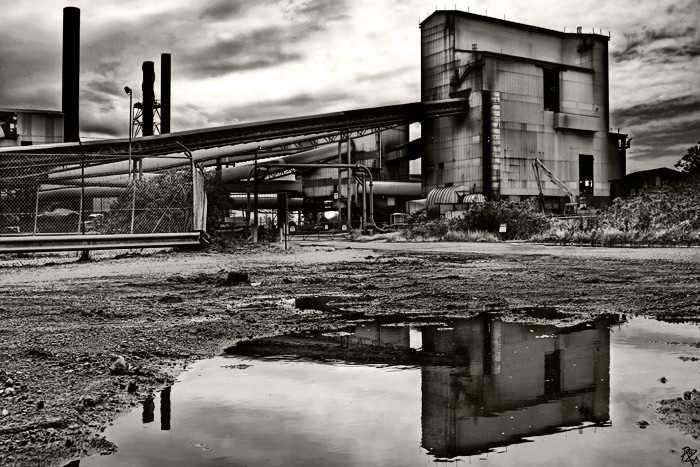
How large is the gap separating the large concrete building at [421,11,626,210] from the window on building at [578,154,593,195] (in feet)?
0.26

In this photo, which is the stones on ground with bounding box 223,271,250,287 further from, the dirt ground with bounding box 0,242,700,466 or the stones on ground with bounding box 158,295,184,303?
the stones on ground with bounding box 158,295,184,303

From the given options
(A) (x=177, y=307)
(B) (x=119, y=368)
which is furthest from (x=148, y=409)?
(A) (x=177, y=307)

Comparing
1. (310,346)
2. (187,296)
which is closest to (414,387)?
(310,346)

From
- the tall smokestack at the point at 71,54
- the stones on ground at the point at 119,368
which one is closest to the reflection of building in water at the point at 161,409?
the stones on ground at the point at 119,368

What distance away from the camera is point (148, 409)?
3467mm

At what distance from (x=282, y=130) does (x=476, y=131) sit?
14.4 m

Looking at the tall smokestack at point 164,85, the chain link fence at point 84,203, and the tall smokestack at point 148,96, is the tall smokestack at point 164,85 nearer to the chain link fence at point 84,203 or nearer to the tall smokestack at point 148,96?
the tall smokestack at point 148,96

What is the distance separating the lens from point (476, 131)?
53625 millimetres

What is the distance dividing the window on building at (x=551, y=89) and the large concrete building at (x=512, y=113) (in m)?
0.08

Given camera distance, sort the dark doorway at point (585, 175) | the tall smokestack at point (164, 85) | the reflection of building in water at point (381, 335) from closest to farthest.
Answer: the reflection of building in water at point (381, 335), the dark doorway at point (585, 175), the tall smokestack at point (164, 85)

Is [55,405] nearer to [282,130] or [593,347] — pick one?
[593,347]

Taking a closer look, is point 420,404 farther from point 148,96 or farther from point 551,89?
point 148,96

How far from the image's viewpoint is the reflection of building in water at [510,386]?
3027 millimetres

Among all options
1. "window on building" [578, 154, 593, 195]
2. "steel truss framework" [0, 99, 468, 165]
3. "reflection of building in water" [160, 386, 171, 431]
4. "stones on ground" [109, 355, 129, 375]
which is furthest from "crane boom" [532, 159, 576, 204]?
"reflection of building in water" [160, 386, 171, 431]
